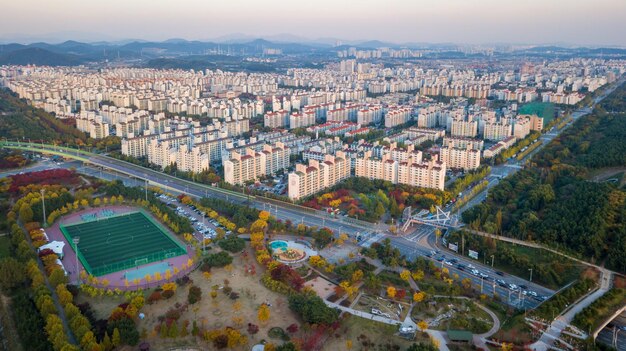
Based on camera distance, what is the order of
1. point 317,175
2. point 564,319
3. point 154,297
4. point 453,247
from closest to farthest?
point 564,319, point 154,297, point 453,247, point 317,175

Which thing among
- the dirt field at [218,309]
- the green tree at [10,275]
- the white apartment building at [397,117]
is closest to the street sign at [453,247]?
the dirt field at [218,309]

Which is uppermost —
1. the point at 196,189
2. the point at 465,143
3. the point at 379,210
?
the point at 465,143

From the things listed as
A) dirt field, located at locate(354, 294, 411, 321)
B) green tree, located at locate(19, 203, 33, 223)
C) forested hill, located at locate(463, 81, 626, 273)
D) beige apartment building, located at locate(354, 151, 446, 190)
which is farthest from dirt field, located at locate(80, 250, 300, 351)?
beige apartment building, located at locate(354, 151, 446, 190)

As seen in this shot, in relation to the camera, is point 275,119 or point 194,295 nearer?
point 194,295

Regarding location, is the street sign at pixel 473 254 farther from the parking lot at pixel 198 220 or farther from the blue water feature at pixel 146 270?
the blue water feature at pixel 146 270

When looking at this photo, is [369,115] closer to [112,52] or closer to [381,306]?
[381,306]

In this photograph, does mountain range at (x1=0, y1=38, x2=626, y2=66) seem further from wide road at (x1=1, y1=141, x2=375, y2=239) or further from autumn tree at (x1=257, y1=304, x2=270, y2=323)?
autumn tree at (x1=257, y1=304, x2=270, y2=323)

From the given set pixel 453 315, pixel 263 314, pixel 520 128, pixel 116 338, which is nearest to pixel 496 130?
pixel 520 128

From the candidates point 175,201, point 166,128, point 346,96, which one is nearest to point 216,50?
point 346,96
